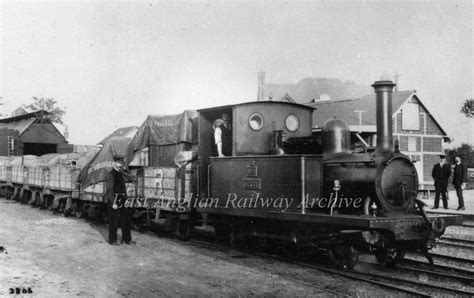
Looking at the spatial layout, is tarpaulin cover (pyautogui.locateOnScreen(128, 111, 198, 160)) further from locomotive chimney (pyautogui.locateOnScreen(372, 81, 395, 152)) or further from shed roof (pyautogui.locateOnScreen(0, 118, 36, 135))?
shed roof (pyautogui.locateOnScreen(0, 118, 36, 135))

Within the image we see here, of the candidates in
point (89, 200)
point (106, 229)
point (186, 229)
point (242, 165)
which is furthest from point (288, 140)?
point (89, 200)

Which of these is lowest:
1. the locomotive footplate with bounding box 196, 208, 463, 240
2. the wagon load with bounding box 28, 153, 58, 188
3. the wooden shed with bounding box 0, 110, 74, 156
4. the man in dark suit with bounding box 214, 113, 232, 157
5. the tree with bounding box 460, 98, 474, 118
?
the locomotive footplate with bounding box 196, 208, 463, 240

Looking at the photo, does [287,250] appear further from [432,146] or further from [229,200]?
[432,146]

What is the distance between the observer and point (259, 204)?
7.99 meters

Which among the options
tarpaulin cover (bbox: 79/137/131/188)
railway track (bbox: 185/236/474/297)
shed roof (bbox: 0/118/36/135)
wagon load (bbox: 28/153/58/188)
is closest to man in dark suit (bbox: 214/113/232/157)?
railway track (bbox: 185/236/474/297)

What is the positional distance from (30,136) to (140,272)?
97.5ft

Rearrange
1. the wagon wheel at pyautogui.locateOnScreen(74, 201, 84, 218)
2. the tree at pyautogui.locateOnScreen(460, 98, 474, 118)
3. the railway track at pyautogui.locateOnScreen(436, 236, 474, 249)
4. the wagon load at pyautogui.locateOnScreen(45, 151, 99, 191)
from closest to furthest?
the railway track at pyautogui.locateOnScreen(436, 236, 474, 249), the wagon load at pyautogui.locateOnScreen(45, 151, 99, 191), the wagon wheel at pyautogui.locateOnScreen(74, 201, 84, 218), the tree at pyautogui.locateOnScreen(460, 98, 474, 118)

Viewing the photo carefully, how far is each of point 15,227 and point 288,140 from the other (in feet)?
25.4

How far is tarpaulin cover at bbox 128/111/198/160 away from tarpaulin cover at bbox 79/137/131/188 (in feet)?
1.60

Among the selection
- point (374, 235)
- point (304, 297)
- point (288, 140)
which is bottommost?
point (304, 297)

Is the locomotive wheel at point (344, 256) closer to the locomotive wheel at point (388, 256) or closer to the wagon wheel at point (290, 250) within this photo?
the locomotive wheel at point (388, 256)

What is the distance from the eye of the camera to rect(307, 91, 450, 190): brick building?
25672 mm

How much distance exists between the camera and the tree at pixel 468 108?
3922 centimetres

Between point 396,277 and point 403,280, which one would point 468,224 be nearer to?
point 396,277
